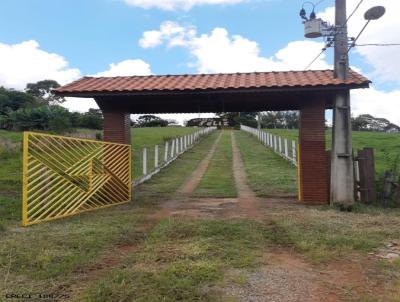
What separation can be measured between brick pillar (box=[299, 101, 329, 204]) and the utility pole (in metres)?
0.53

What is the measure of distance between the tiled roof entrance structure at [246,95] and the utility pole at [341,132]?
301 mm

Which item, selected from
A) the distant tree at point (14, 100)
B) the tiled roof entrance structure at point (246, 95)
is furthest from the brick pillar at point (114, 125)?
the distant tree at point (14, 100)

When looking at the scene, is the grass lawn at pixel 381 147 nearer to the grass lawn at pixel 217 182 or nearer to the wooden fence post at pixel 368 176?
the wooden fence post at pixel 368 176

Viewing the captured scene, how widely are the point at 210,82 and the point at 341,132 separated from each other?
12.3 ft

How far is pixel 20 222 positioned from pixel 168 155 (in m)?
18.1

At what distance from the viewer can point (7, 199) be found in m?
12.2

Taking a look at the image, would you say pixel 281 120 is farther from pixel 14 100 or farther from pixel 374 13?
pixel 374 13

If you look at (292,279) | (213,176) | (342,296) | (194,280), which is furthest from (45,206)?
(213,176)

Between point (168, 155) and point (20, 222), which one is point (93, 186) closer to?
point (20, 222)

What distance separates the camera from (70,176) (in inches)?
411

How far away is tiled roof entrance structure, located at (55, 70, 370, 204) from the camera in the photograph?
11914 millimetres

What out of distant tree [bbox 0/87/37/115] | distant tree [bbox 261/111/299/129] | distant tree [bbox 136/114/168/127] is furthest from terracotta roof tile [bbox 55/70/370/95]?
distant tree [bbox 261/111/299/129]

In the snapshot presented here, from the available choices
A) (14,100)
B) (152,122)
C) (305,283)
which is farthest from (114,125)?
(152,122)

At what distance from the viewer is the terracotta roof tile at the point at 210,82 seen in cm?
1177
